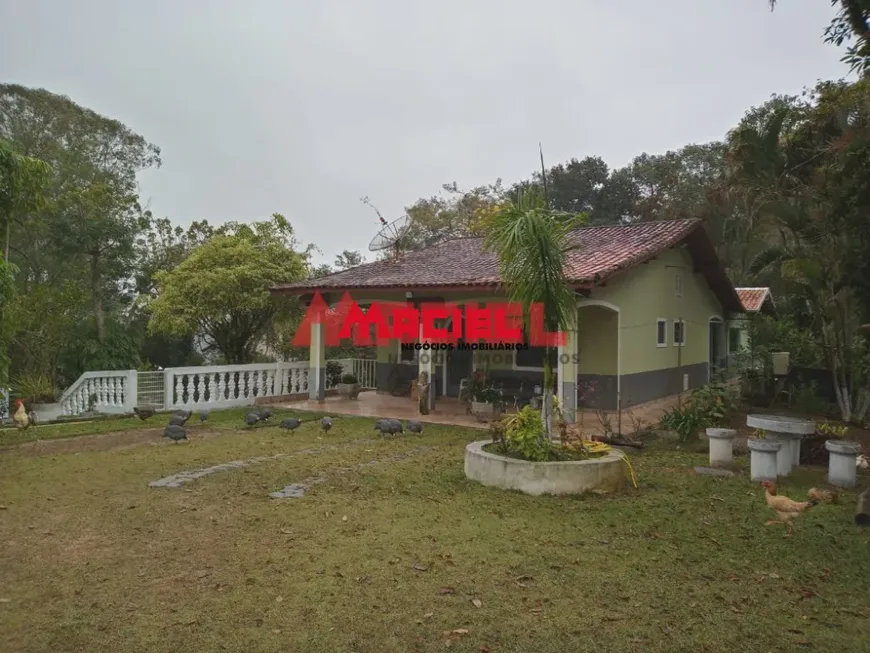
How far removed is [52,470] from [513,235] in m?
6.00

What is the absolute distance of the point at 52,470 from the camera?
731cm

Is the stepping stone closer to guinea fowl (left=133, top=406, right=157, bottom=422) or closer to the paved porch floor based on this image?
the paved porch floor

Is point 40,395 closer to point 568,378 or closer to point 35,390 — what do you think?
point 35,390

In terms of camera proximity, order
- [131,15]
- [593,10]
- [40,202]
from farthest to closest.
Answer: [131,15] → [593,10] → [40,202]

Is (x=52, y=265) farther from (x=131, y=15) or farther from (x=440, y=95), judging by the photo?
(x=440, y=95)

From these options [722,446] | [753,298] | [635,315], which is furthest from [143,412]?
[753,298]

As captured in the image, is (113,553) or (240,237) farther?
(240,237)

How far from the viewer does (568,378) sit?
10.7 metres

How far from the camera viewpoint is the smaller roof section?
19969mm

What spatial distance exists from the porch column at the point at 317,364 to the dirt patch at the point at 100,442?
4151mm

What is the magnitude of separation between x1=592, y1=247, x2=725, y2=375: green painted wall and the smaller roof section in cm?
334

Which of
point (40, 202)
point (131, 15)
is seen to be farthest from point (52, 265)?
point (40, 202)

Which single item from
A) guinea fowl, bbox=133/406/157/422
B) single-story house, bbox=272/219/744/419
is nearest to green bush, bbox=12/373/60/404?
guinea fowl, bbox=133/406/157/422

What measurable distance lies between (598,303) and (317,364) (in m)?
6.52
